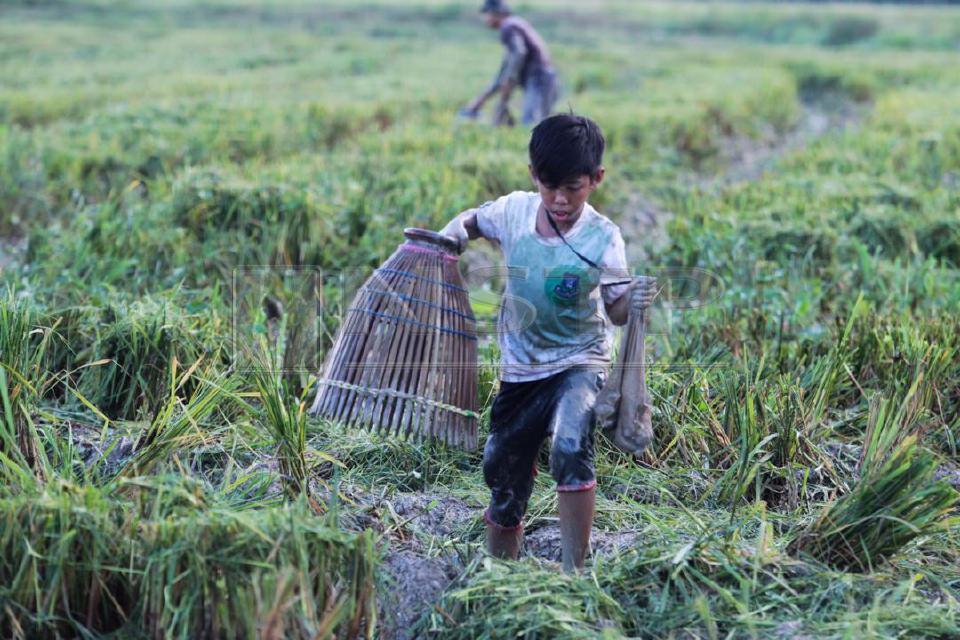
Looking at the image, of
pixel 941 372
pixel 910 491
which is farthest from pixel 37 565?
pixel 941 372

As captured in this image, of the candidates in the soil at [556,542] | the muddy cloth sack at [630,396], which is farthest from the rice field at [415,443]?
Result: the muddy cloth sack at [630,396]

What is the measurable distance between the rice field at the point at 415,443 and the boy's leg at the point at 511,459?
9cm

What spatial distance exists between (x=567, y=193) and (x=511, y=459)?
2.08 ft

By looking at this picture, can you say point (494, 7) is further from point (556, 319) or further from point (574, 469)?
point (574, 469)

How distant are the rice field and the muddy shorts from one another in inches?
6.1

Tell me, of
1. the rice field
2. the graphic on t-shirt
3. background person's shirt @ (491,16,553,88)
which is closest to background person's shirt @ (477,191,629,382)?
the graphic on t-shirt

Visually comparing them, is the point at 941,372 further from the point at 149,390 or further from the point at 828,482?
the point at 149,390

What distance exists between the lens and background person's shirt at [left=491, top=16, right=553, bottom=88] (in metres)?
8.53

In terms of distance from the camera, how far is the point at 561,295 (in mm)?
2445

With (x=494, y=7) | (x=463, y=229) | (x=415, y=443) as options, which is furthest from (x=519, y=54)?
(x=463, y=229)

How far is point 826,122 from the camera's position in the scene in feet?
41.0

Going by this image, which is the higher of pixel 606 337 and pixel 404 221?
pixel 606 337

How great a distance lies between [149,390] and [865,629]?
2.13 m

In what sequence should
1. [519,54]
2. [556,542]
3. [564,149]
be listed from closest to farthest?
[564,149]
[556,542]
[519,54]
